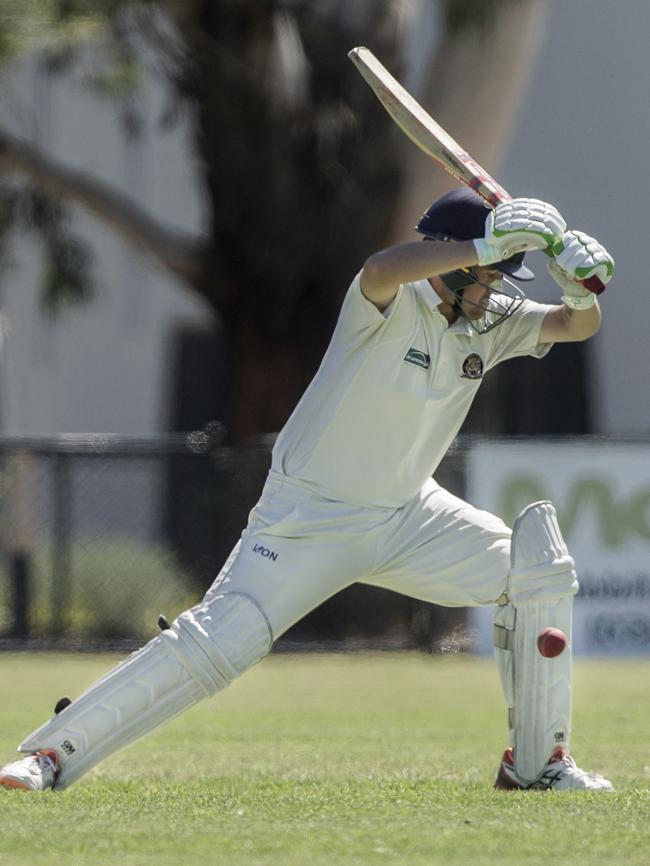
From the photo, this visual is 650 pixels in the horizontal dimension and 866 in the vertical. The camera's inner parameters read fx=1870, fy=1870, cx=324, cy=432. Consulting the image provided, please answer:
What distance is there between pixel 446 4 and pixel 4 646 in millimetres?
5179

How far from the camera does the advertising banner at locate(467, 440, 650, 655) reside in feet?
38.7

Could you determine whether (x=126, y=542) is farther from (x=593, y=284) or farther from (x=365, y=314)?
(x=593, y=284)

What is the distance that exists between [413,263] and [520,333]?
0.77m

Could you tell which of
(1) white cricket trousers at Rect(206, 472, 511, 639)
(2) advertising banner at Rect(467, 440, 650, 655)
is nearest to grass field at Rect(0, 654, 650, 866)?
(1) white cricket trousers at Rect(206, 472, 511, 639)

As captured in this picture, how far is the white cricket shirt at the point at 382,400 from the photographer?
5379mm

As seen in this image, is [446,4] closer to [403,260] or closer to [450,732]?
[450,732]

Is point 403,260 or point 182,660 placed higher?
point 403,260

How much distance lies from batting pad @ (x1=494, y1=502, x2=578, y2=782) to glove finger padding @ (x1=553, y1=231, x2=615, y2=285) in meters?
0.77

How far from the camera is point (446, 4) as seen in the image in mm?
12242

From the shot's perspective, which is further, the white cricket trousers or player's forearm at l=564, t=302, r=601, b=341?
player's forearm at l=564, t=302, r=601, b=341

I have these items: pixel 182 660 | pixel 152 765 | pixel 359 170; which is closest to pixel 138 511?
pixel 359 170

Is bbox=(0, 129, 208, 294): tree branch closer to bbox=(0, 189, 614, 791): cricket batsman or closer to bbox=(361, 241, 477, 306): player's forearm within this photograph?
Result: bbox=(0, 189, 614, 791): cricket batsman

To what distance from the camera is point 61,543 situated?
12.8 metres

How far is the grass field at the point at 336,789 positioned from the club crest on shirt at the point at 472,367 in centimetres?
121
